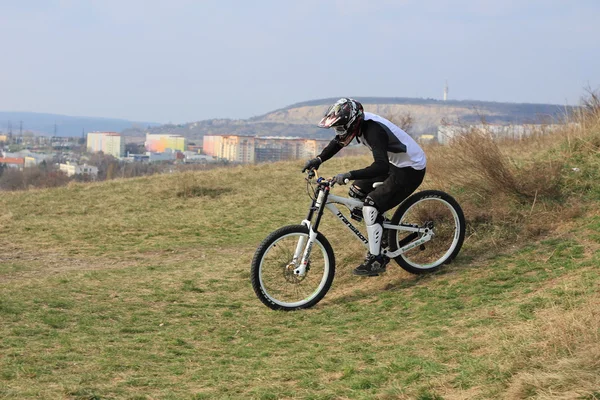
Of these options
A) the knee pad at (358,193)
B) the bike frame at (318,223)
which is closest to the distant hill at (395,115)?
the knee pad at (358,193)

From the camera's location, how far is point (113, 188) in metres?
17.2

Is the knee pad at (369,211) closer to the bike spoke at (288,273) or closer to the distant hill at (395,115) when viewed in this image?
the bike spoke at (288,273)

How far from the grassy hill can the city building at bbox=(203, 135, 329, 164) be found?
6847 mm

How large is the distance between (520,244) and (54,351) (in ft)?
16.9

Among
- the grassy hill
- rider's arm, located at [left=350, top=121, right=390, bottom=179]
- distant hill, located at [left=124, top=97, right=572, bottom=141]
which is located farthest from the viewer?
distant hill, located at [left=124, top=97, right=572, bottom=141]

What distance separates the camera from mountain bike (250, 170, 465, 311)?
7.23 meters

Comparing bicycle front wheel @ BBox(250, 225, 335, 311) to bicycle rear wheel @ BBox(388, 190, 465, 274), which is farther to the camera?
bicycle rear wheel @ BBox(388, 190, 465, 274)

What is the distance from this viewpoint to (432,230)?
8078mm

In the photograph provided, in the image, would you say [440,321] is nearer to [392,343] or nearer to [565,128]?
[392,343]

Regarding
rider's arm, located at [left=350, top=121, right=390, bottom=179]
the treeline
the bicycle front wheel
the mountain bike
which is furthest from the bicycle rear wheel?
the treeline

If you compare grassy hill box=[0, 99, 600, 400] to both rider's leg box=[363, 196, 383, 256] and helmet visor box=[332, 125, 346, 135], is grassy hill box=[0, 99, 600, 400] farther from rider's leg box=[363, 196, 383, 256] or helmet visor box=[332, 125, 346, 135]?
helmet visor box=[332, 125, 346, 135]

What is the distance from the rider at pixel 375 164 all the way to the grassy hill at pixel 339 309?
65 cm

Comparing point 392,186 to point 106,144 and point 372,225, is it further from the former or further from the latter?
point 106,144

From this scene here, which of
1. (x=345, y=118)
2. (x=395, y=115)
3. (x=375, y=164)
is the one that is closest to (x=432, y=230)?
(x=375, y=164)
